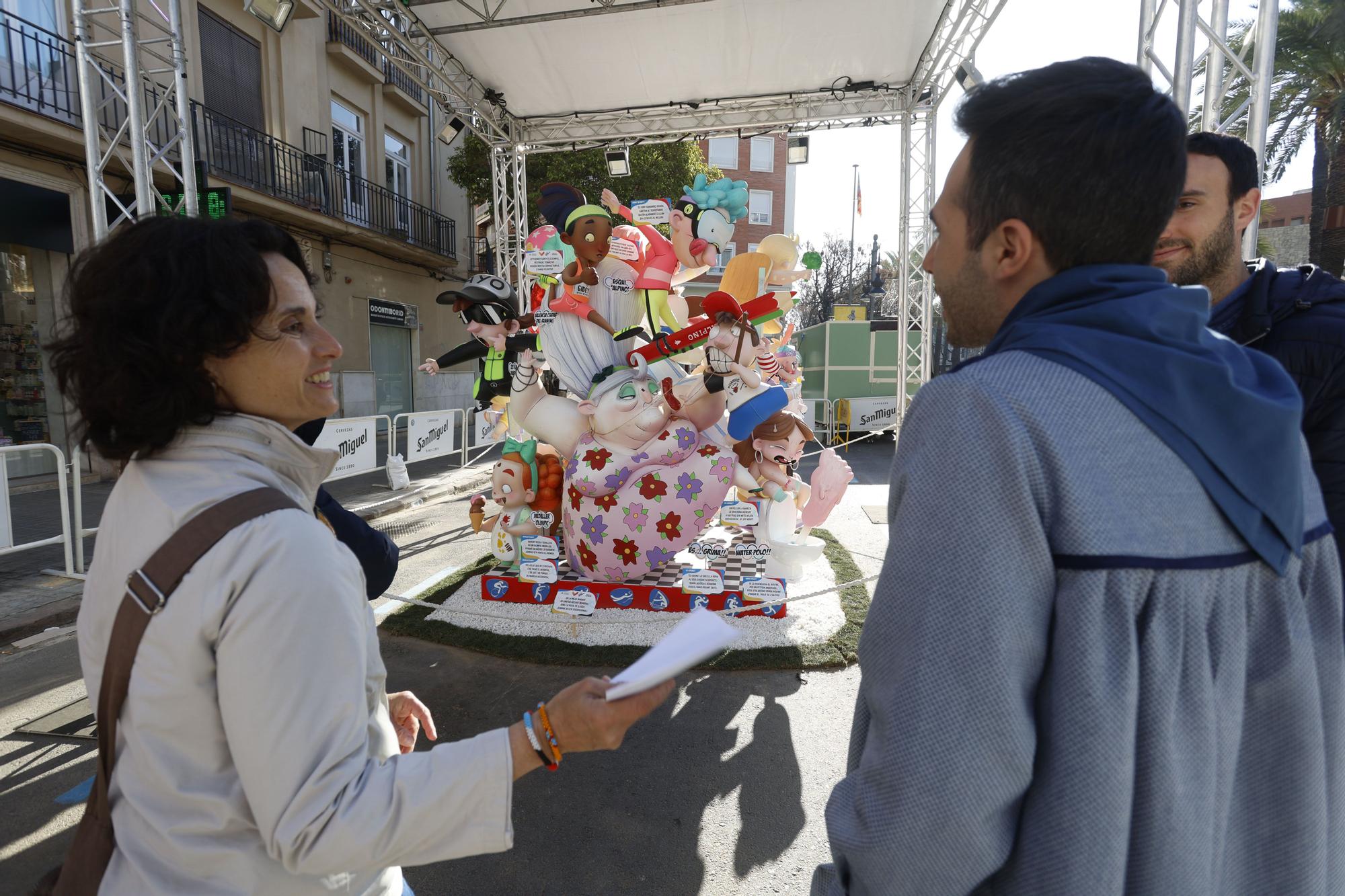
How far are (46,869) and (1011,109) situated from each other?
3.44 metres

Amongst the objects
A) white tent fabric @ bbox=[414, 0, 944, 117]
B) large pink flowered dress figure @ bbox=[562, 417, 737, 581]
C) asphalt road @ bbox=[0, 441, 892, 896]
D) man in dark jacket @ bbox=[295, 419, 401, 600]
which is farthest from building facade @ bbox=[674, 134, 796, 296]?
man in dark jacket @ bbox=[295, 419, 401, 600]

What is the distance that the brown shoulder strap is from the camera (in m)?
0.88

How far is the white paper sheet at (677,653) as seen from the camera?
93 cm

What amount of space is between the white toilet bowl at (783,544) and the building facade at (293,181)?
183 inches

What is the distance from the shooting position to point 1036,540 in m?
0.73

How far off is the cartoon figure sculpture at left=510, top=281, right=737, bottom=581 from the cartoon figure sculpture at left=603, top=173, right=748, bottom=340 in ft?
0.78

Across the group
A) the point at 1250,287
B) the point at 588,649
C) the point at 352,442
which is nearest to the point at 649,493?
the point at 588,649

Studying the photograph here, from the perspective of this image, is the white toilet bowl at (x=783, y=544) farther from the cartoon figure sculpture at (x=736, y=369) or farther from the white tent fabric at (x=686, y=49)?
the white tent fabric at (x=686, y=49)

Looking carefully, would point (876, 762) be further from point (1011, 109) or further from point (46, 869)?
point (46, 869)

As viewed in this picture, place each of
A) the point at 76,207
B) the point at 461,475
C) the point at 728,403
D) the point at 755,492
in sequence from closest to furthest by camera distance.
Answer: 1. the point at 728,403
2. the point at 755,492
3. the point at 76,207
4. the point at 461,475

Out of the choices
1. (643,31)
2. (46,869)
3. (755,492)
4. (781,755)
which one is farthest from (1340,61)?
(46,869)

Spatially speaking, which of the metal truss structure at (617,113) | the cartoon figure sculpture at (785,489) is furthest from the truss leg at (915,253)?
the cartoon figure sculpture at (785,489)

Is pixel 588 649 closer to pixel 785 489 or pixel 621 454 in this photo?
pixel 621 454

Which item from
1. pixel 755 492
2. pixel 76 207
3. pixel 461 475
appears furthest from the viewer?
pixel 461 475
